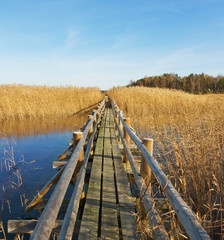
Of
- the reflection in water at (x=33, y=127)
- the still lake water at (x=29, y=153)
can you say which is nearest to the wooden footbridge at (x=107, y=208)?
the still lake water at (x=29, y=153)

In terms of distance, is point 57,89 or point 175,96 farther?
point 57,89

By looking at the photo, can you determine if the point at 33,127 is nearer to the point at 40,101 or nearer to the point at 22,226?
the point at 40,101

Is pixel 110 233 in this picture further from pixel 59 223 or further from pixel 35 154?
pixel 35 154

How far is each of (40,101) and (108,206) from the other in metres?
13.7

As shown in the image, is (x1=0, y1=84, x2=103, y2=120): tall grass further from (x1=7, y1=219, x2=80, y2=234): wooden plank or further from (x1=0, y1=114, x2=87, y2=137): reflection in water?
(x1=7, y1=219, x2=80, y2=234): wooden plank

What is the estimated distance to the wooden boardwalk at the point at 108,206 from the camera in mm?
2031

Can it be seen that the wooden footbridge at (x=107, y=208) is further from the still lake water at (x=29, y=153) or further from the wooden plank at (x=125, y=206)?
the still lake water at (x=29, y=153)

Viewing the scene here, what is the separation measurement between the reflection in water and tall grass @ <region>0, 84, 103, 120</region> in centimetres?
94

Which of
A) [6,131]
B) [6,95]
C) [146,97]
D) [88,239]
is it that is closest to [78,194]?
[88,239]

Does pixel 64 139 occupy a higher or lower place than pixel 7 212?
higher

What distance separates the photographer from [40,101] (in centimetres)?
1458

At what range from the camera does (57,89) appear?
1630 cm

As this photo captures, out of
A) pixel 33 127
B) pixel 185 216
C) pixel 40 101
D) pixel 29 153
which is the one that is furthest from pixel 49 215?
pixel 40 101

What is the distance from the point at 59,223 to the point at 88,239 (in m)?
0.56
